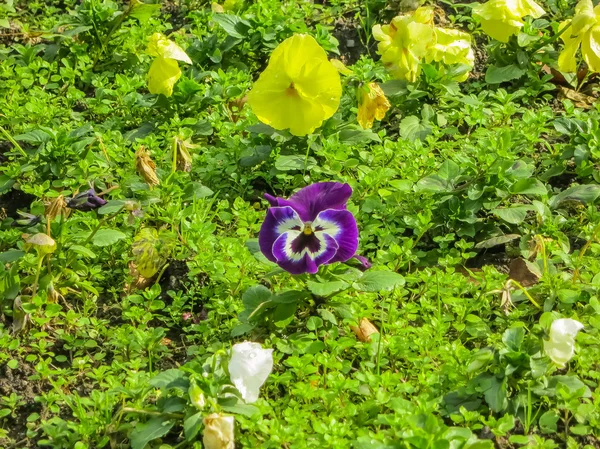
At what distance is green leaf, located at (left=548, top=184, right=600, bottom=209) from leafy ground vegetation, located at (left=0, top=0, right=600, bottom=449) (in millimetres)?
12

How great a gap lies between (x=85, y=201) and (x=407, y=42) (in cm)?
143

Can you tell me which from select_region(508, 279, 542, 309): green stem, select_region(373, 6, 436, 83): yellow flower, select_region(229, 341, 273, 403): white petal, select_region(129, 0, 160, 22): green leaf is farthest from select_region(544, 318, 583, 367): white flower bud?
select_region(129, 0, 160, 22): green leaf

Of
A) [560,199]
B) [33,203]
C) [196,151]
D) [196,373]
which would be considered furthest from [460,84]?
[196,373]

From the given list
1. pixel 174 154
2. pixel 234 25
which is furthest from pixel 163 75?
pixel 234 25

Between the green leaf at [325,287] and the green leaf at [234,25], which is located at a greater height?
the green leaf at [325,287]

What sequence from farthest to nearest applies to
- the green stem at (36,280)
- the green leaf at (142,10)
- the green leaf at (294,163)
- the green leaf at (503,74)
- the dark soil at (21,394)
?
the green leaf at (142,10), the green leaf at (503,74), the green leaf at (294,163), the green stem at (36,280), the dark soil at (21,394)

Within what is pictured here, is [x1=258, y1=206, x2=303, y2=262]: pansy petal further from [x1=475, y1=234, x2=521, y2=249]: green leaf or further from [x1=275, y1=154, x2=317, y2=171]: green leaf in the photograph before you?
[x1=475, y1=234, x2=521, y2=249]: green leaf

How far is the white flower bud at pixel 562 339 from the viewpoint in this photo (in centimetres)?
207

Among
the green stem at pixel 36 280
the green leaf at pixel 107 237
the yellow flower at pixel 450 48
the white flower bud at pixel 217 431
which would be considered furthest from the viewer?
the yellow flower at pixel 450 48

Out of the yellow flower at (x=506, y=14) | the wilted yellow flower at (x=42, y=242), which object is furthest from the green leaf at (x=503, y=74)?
the wilted yellow flower at (x=42, y=242)

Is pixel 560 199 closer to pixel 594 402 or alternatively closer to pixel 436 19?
pixel 594 402

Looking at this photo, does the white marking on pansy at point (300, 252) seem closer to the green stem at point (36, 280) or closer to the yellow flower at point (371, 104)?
the green stem at point (36, 280)

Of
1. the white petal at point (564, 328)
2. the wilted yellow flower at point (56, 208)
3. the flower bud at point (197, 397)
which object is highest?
the white petal at point (564, 328)

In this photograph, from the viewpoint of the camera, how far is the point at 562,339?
2.08 m
